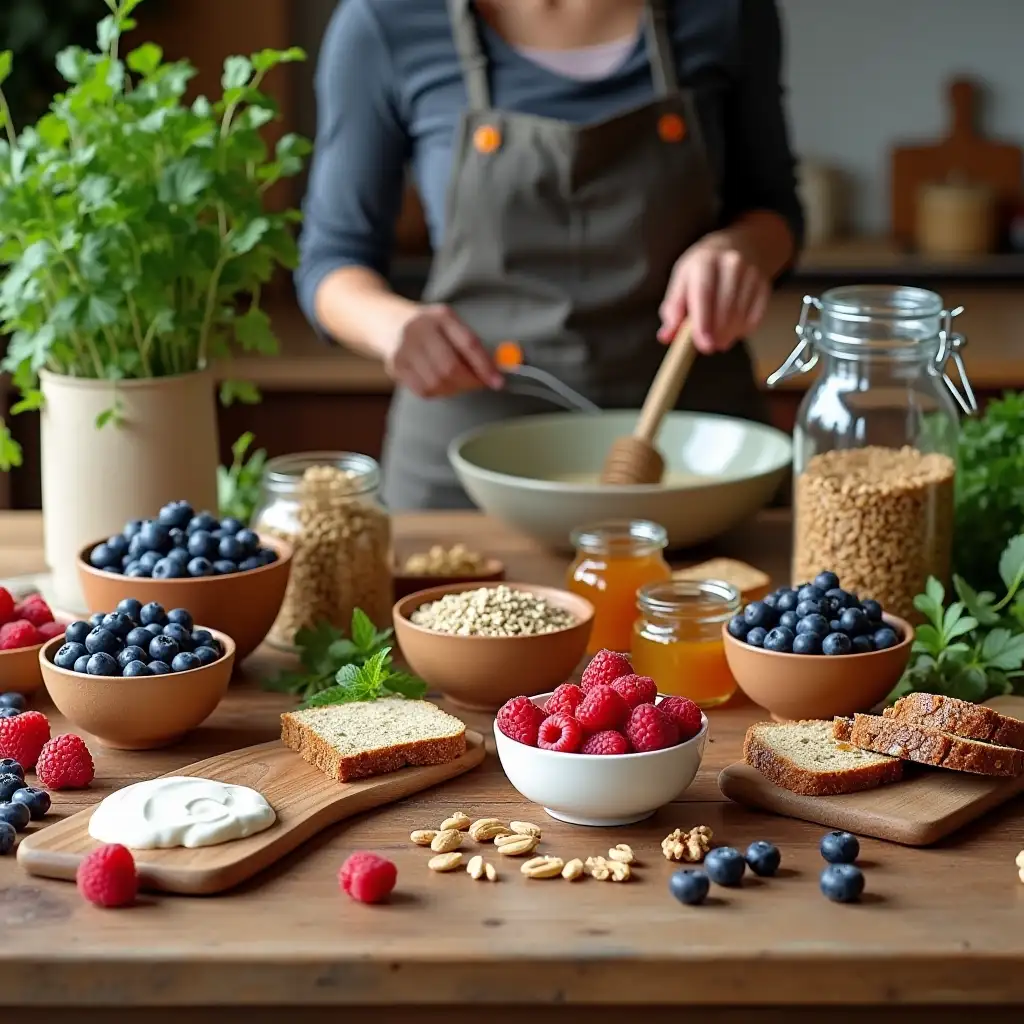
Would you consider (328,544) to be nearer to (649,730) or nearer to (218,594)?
(218,594)

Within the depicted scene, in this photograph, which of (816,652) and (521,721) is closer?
(521,721)

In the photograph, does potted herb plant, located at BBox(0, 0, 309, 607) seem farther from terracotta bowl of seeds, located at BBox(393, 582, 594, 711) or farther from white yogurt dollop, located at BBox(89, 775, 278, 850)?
white yogurt dollop, located at BBox(89, 775, 278, 850)

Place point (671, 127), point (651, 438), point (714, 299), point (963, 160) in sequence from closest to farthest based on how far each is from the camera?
1. point (651, 438)
2. point (714, 299)
3. point (671, 127)
4. point (963, 160)

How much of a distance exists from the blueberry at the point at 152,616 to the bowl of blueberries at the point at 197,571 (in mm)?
79

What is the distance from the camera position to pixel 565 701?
3.95 ft

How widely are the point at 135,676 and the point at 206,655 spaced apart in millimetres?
69

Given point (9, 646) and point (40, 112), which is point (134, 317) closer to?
point (9, 646)

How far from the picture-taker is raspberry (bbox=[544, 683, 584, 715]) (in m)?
1.20

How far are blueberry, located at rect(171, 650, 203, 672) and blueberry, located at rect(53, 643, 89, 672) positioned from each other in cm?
7

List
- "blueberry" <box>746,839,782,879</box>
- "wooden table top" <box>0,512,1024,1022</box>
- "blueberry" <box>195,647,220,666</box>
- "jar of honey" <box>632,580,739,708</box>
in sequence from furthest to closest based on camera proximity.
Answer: "jar of honey" <box>632,580,739,708</box> < "blueberry" <box>195,647,220,666</box> < "blueberry" <box>746,839,782,879</box> < "wooden table top" <box>0,512,1024,1022</box>

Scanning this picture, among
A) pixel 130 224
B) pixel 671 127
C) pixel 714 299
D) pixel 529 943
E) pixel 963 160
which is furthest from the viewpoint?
pixel 963 160

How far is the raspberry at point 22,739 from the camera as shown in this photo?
4.23 feet

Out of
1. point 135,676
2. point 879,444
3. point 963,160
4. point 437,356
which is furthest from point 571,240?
point 963,160

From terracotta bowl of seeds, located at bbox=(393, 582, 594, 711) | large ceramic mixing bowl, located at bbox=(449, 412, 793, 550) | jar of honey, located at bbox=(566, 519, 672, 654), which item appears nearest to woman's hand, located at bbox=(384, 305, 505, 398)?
large ceramic mixing bowl, located at bbox=(449, 412, 793, 550)
